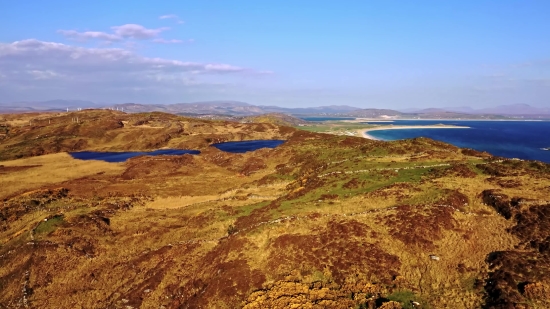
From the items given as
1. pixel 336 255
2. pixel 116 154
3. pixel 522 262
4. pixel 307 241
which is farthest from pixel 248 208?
pixel 116 154

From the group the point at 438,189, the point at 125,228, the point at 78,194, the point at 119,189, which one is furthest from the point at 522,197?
the point at 78,194

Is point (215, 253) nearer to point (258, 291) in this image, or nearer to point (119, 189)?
point (258, 291)

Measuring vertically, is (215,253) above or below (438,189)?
below

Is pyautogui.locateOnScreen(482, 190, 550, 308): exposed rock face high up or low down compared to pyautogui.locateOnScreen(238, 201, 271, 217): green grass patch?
up

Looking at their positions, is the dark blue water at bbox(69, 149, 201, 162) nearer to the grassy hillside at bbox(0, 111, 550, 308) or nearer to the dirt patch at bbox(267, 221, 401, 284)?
the grassy hillside at bbox(0, 111, 550, 308)

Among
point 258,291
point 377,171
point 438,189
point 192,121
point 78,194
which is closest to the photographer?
point 258,291

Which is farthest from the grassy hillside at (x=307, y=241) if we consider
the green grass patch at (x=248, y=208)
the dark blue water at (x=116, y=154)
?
the dark blue water at (x=116, y=154)

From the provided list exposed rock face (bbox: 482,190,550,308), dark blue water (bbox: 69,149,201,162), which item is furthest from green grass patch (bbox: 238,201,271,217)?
dark blue water (bbox: 69,149,201,162)

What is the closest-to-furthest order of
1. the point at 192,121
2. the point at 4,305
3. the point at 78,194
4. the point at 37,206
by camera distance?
the point at 4,305
the point at 37,206
the point at 78,194
the point at 192,121
